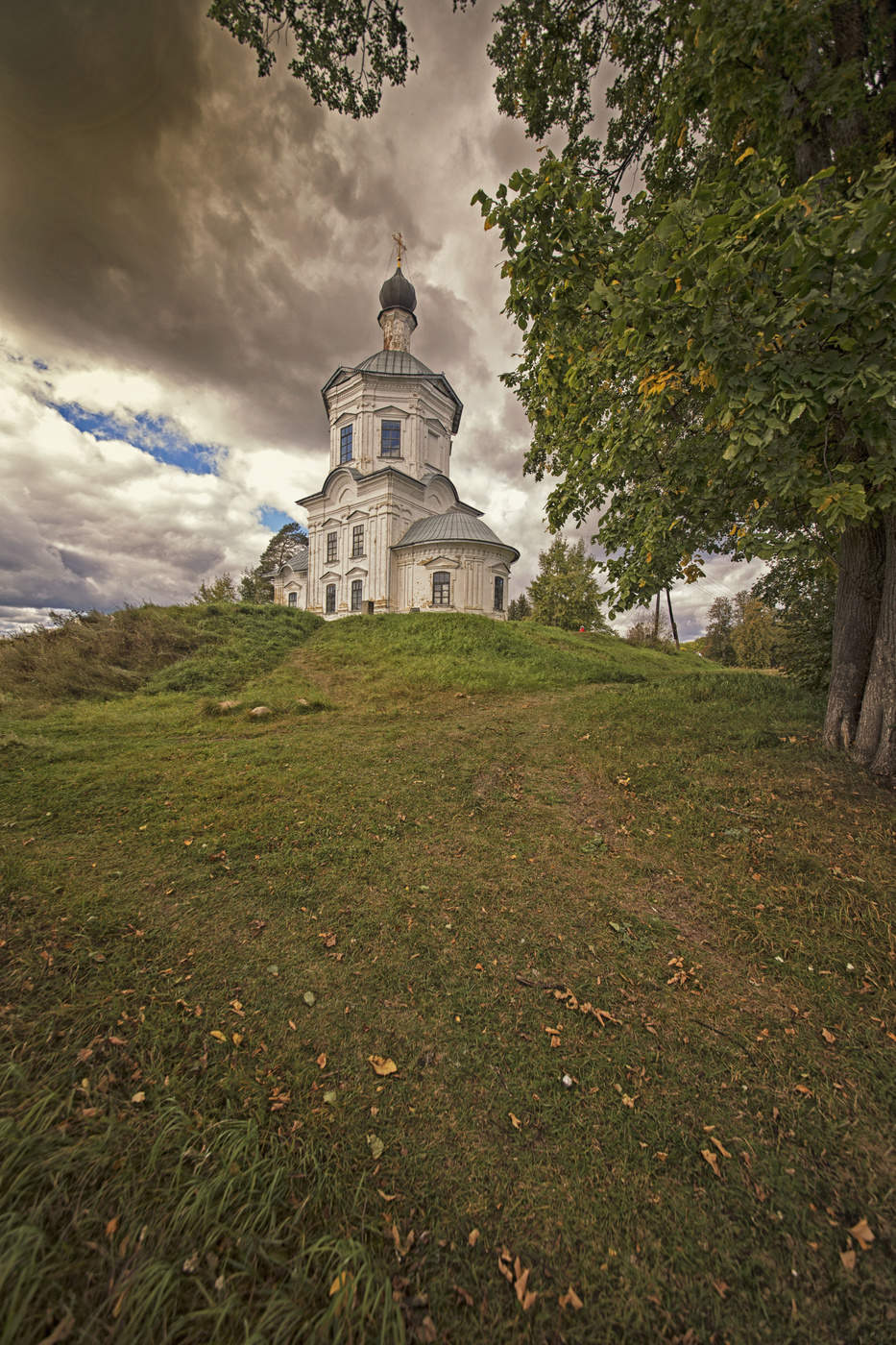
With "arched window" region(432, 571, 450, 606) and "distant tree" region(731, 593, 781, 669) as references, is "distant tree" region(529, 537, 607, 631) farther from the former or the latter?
"distant tree" region(731, 593, 781, 669)

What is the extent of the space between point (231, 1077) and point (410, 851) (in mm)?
2645

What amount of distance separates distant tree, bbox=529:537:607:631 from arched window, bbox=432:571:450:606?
10.2m

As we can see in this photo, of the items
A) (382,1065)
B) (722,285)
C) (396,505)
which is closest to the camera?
(382,1065)

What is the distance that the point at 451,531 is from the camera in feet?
86.9

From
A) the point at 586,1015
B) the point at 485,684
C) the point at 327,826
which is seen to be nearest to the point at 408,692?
the point at 485,684

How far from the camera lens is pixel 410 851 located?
5137mm

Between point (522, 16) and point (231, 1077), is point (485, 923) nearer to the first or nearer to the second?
point (231, 1077)

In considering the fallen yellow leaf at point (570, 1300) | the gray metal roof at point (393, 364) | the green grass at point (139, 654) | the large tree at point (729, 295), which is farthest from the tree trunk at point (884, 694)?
the gray metal roof at point (393, 364)

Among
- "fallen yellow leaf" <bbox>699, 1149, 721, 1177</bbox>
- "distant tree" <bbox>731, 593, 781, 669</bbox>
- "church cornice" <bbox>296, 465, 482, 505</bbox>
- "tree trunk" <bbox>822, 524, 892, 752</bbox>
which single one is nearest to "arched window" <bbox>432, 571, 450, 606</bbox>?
"church cornice" <bbox>296, 465, 482, 505</bbox>

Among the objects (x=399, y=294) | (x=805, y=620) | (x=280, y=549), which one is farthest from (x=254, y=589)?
(x=805, y=620)

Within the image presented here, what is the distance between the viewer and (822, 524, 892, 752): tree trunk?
255 inches

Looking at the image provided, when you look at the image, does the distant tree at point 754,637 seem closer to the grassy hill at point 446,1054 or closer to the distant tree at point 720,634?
the distant tree at point 720,634

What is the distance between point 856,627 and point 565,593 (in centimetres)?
2823

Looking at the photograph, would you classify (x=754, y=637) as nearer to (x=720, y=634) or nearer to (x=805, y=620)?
(x=720, y=634)
